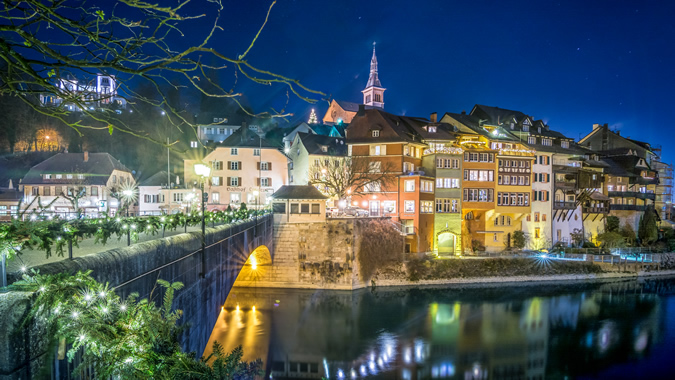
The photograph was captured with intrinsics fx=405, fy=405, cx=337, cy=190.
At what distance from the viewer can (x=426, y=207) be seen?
42875 mm

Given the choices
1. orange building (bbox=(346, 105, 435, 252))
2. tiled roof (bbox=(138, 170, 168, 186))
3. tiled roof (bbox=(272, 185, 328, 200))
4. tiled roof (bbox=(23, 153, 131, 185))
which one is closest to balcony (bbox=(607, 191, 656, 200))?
orange building (bbox=(346, 105, 435, 252))

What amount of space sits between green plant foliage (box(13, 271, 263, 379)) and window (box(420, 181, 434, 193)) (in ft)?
128

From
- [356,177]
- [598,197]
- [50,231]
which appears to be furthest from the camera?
[598,197]

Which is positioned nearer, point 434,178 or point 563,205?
point 434,178

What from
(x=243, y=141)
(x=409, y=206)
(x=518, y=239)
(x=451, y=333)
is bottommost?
(x=451, y=333)

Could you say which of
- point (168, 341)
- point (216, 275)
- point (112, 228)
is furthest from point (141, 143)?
point (168, 341)

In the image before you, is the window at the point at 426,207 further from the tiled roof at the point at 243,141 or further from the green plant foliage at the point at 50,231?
the green plant foliage at the point at 50,231

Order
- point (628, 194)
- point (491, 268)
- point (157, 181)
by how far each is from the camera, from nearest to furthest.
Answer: point (491, 268)
point (157, 181)
point (628, 194)

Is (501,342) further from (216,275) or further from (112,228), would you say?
(112,228)

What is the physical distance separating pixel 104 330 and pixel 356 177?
39947mm

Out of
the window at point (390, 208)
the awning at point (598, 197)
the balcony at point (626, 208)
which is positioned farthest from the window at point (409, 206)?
the balcony at point (626, 208)

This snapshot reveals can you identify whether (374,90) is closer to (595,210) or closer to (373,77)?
(373,77)

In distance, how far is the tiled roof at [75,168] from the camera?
155 ft

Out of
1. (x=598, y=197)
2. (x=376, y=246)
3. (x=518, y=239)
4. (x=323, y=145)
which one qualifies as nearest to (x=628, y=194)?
(x=598, y=197)
